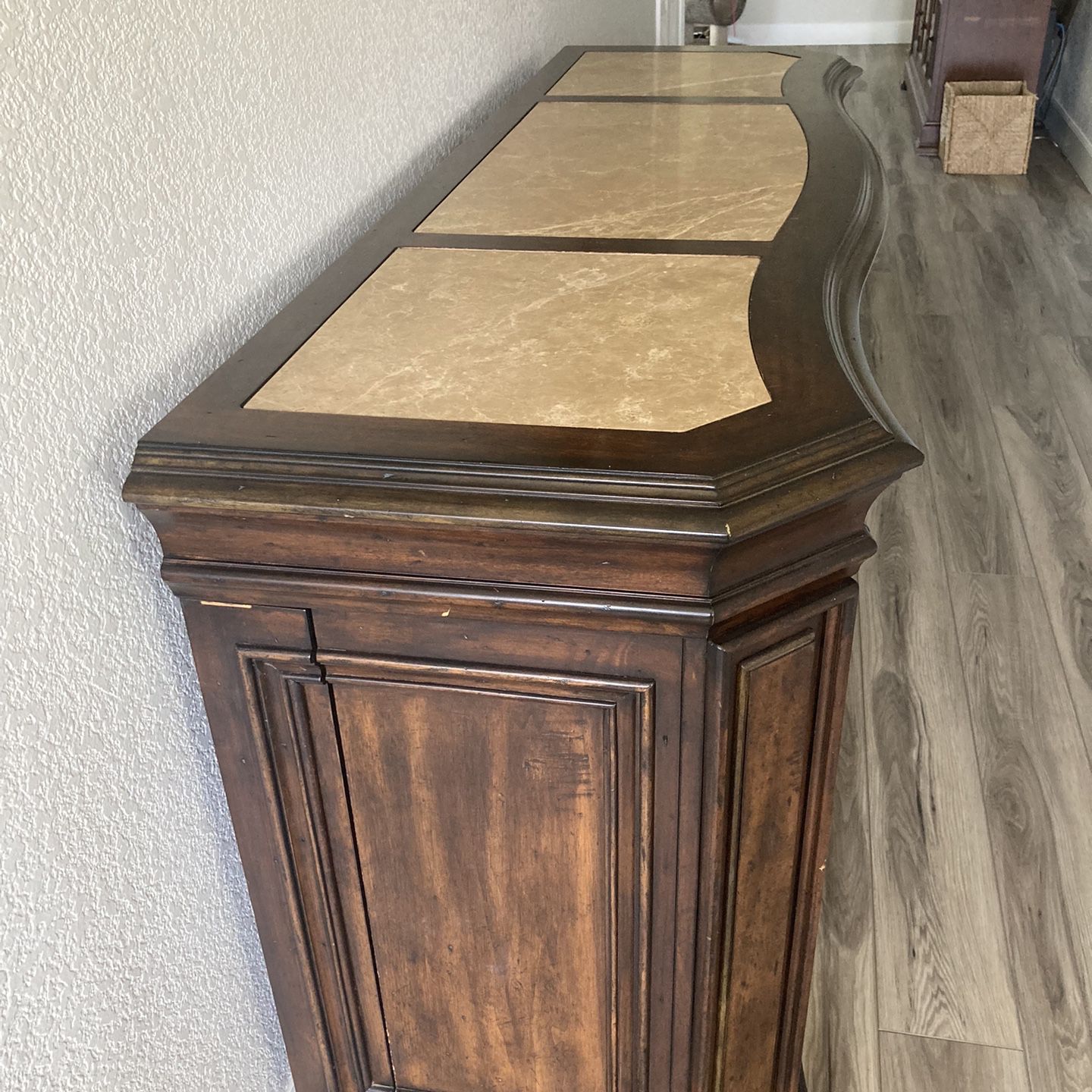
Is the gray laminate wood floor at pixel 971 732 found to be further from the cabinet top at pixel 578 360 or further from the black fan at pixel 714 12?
the black fan at pixel 714 12

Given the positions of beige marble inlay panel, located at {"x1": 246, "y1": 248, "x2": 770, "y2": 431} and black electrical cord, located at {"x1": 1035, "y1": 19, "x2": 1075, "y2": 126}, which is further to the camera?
black electrical cord, located at {"x1": 1035, "y1": 19, "x2": 1075, "y2": 126}

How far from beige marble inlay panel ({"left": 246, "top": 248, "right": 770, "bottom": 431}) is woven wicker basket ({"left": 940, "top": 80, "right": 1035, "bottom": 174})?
10.9ft

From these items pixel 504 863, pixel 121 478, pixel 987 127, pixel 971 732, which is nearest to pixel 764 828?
pixel 504 863

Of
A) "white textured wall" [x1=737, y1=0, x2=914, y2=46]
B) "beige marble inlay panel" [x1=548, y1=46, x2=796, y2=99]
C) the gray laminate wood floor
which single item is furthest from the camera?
"white textured wall" [x1=737, y1=0, x2=914, y2=46]

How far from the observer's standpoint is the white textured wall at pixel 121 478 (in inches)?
26.7

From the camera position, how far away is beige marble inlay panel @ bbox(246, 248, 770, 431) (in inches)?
30.4

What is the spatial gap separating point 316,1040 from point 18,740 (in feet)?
1.49

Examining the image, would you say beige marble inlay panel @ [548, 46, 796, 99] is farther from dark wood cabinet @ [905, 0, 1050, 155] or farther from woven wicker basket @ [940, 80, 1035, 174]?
dark wood cabinet @ [905, 0, 1050, 155]

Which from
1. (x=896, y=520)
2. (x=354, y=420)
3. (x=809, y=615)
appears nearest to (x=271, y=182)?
(x=354, y=420)

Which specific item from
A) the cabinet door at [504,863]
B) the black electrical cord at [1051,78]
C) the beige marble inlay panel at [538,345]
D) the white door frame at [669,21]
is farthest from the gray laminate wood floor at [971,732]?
the black electrical cord at [1051,78]

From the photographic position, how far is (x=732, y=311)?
2.96ft

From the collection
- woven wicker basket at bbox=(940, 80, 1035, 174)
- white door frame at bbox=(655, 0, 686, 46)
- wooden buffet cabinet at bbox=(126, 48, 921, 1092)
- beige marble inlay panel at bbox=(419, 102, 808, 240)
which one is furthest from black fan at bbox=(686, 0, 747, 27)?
wooden buffet cabinet at bbox=(126, 48, 921, 1092)

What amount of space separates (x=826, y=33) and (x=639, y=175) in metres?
5.22

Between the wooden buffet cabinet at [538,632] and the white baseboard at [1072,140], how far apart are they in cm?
328
